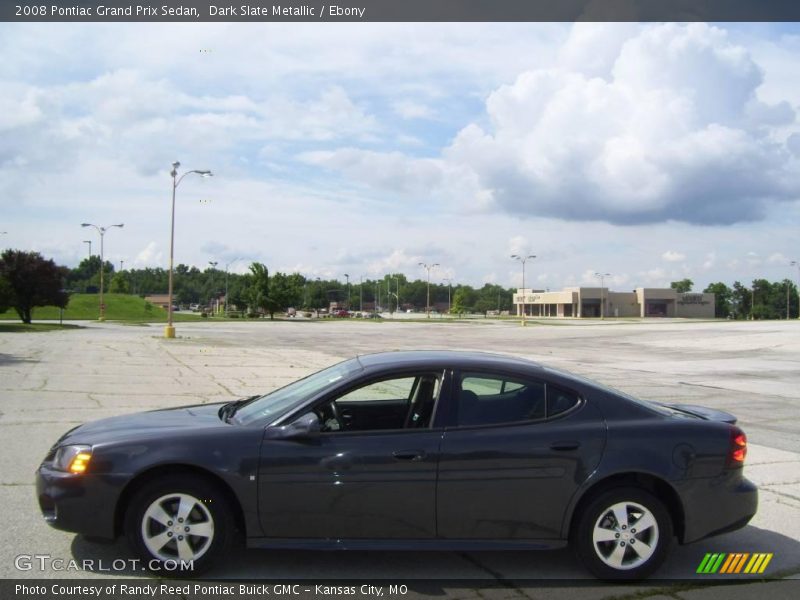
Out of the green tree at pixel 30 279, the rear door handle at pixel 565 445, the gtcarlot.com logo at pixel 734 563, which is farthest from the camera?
the green tree at pixel 30 279

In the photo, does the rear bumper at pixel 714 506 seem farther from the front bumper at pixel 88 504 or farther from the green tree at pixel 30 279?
the green tree at pixel 30 279

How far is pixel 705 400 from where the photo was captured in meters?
14.0

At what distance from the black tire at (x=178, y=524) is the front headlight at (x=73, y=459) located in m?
0.40

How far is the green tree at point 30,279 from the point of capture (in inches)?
2071

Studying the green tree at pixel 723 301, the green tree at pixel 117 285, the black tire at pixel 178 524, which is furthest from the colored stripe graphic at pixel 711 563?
the green tree at pixel 723 301

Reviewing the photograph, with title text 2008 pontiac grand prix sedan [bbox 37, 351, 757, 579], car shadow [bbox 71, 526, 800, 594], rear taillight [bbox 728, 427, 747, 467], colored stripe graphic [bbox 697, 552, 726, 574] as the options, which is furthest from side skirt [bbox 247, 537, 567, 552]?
rear taillight [bbox 728, 427, 747, 467]

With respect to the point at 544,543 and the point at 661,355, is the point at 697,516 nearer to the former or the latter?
the point at 544,543

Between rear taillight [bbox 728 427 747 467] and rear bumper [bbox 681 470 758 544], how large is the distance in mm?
67

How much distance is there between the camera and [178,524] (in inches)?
173

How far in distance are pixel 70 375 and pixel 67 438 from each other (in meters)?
13.1

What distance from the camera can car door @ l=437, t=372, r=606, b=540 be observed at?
175 inches

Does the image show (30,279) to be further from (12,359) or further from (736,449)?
(736,449)

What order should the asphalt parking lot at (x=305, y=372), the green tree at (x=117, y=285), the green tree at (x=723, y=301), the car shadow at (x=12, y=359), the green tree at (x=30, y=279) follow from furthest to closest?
the green tree at (x=723, y=301), the green tree at (x=117, y=285), the green tree at (x=30, y=279), the car shadow at (x=12, y=359), the asphalt parking lot at (x=305, y=372)

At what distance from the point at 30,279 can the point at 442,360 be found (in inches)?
2200
